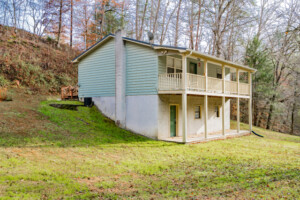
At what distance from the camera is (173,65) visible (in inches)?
619

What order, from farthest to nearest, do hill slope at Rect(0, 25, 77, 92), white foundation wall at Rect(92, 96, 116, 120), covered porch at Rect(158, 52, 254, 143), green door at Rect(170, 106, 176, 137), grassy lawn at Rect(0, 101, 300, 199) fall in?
hill slope at Rect(0, 25, 77, 92) → white foundation wall at Rect(92, 96, 116, 120) → green door at Rect(170, 106, 176, 137) → covered porch at Rect(158, 52, 254, 143) → grassy lawn at Rect(0, 101, 300, 199)

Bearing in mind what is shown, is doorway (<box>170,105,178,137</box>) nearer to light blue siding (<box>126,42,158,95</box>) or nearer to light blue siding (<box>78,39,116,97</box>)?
light blue siding (<box>126,42,158,95</box>)

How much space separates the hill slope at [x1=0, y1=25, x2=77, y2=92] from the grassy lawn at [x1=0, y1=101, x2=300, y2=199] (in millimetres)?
10505

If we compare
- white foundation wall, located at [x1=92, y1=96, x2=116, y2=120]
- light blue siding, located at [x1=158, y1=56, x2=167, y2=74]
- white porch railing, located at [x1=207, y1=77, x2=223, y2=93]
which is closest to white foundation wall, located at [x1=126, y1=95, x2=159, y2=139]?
white foundation wall, located at [x1=92, y1=96, x2=116, y2=120]

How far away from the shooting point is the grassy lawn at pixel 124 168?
609cm

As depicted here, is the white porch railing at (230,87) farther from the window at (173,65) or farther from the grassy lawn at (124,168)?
the grassy lawn at (124,168)

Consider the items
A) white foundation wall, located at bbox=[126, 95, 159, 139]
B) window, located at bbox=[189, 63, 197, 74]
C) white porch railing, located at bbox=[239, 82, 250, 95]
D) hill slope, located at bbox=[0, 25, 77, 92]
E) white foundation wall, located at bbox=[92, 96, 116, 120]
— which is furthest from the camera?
hill slope, located at bbox=[0, 25, 77, 92]

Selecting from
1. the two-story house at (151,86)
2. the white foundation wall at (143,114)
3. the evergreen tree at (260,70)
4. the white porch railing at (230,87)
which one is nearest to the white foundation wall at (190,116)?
the two-story house at (151,86)

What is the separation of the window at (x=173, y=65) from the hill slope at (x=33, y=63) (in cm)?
1338

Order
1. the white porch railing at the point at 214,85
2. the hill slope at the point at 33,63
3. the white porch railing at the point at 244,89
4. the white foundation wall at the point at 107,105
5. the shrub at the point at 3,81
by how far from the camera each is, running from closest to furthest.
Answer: the white porch railing at the point at 214,85 → the white foundation wall at the point at 107,105 → the white porch railing at the point at 244,89 → the shrub at the point at 3,81 → the hill slope at the point at 33,63

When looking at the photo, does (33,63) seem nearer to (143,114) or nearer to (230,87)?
(143,114)

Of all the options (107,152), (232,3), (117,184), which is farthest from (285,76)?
(117,184)

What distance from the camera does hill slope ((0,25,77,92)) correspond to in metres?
21.7

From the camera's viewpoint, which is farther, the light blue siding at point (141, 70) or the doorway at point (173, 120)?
the doorway at point (173, 120)
